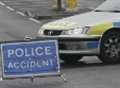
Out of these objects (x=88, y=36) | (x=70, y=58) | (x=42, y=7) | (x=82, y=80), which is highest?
(x=42, y=7)

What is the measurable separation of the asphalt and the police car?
12.6 m

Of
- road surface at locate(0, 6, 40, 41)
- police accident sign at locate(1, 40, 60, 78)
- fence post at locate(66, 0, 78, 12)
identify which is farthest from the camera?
fence post at locate(66, 0, 78, 12)

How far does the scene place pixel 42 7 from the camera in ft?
93.1

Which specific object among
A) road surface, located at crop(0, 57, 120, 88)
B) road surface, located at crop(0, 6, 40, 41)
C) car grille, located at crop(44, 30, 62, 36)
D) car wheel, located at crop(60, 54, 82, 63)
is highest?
car grille, located at crop(44, 30, 62, 36)

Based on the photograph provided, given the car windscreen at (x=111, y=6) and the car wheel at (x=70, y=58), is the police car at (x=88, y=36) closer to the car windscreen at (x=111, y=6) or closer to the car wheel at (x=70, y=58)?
the car wheel at (x=70, y=58)

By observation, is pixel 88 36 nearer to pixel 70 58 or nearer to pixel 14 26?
pixel 70 58

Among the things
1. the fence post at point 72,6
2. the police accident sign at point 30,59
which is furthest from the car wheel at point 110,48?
the fence post at point 72,6

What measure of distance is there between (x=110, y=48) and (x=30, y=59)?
2763 mm

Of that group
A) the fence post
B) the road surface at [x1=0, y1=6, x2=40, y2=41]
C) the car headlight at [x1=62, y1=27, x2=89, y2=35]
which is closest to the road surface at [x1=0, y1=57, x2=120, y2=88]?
the car headlight at [x1=62, y1=27, x2=89, y2=35]

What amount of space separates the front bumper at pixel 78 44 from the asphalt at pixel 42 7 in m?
12.9

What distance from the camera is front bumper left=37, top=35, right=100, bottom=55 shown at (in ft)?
39.9

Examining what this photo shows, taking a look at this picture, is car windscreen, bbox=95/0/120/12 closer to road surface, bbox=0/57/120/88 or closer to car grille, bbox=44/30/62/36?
road surface, bbox=0/57/120/88

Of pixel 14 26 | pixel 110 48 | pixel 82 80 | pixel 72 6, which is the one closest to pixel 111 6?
pixel 110 48

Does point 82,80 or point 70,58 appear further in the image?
point 70,58
